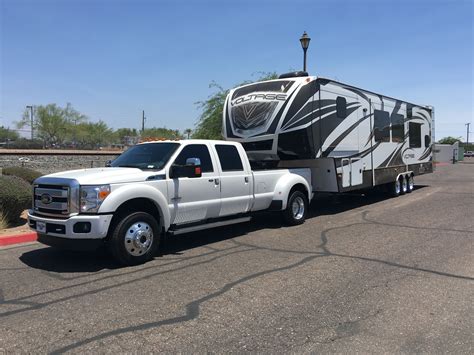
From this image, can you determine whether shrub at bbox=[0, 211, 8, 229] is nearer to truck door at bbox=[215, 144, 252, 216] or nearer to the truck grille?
the truck grille

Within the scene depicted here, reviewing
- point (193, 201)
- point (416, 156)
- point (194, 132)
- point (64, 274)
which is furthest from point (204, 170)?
point (194, 132)

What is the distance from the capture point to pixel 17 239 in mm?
8391

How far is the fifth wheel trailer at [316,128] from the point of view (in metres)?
10.6

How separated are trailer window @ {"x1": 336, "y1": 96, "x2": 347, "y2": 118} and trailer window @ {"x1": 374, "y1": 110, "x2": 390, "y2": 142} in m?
2.23

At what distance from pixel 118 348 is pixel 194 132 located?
72.0ft

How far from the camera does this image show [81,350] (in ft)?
12.8

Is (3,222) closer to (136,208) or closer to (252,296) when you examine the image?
(136,208)

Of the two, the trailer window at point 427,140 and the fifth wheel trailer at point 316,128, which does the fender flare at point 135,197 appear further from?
the trailer window at point 427,140

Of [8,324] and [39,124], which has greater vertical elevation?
[39,124]

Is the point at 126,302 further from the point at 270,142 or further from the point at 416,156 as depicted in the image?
the point at 416,156

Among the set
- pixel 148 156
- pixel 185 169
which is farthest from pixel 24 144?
pixel 185 169

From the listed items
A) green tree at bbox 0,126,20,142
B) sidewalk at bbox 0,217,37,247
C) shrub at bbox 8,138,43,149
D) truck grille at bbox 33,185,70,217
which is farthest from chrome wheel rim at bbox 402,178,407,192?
green tree at bbox 0,126,20,142

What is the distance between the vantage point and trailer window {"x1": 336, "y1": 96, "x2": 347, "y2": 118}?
11.7m

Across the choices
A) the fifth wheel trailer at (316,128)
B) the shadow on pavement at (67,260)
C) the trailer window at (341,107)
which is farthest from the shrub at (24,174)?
the trailer window at (341,107)
